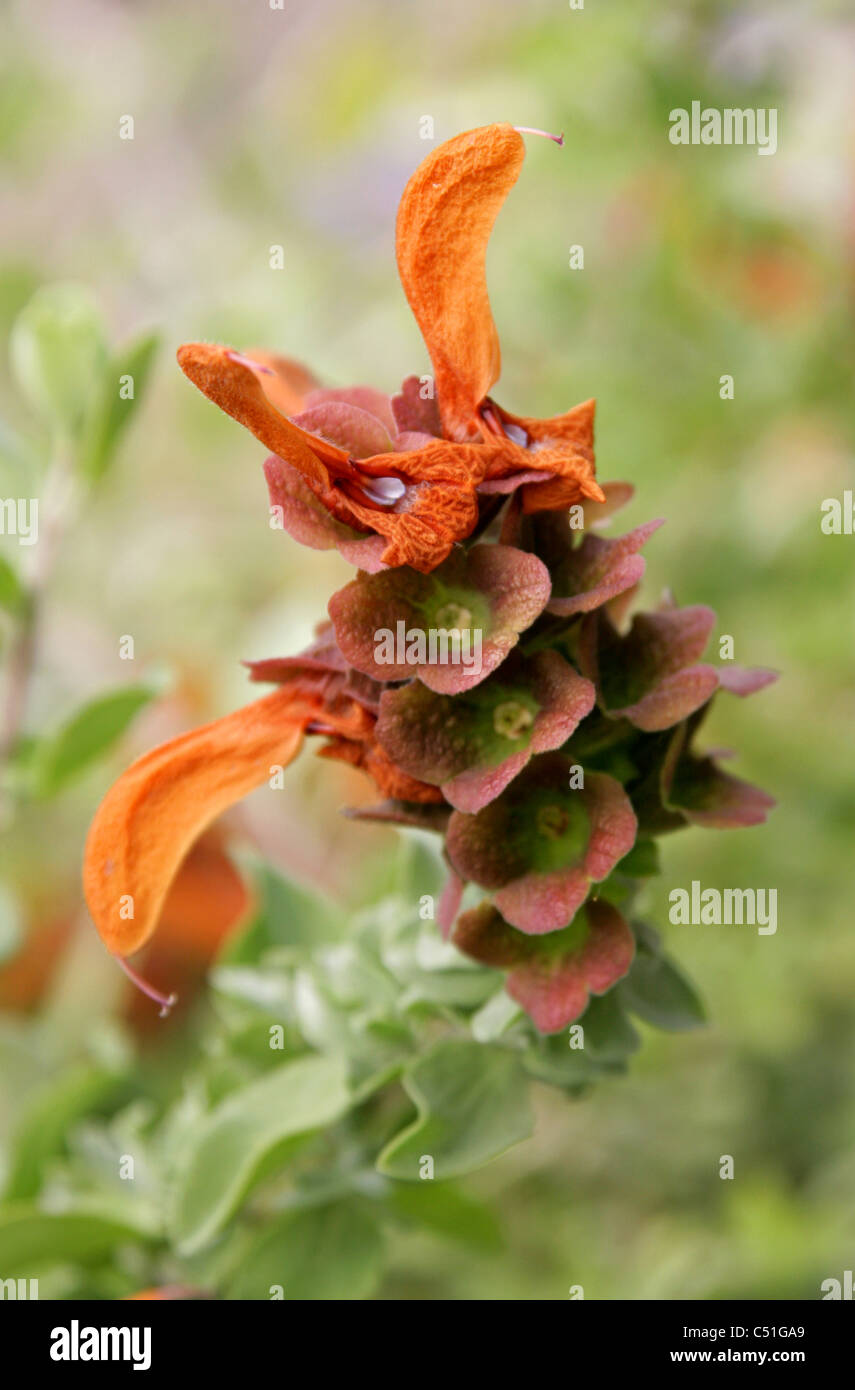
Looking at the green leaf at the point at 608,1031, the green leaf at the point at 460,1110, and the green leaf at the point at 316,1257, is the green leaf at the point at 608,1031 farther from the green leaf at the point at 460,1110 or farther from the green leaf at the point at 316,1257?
the green leaf at the point at 316,1257

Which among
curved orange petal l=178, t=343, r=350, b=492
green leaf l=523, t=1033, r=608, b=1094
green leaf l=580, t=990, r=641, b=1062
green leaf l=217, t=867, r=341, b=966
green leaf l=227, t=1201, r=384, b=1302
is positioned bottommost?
green leaf l=227, t=1201, r=384, b=1302

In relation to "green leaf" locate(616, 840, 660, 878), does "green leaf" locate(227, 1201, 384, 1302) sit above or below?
below

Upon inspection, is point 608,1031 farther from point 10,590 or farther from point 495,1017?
point 10,590

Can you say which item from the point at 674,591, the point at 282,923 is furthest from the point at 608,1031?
the point at 674,591

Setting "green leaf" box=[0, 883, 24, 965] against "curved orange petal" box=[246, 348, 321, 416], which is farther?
"green leaf" box=[0, 883, 24, 965]

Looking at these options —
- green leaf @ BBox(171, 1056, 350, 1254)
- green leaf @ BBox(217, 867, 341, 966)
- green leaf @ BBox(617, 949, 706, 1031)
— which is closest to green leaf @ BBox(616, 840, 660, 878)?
green leaf @ BBox(617, 949, 706, 1031)

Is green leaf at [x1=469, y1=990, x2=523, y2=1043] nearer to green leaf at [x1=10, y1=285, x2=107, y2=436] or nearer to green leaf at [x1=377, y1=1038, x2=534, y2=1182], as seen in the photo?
green leaf at [x1=377, y1=1038, x2=534, y2=1182]
